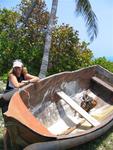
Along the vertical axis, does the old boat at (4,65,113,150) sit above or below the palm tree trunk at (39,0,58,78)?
below

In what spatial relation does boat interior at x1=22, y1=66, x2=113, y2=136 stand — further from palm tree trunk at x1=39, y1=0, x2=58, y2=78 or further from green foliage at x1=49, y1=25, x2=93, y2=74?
green foliage at x1=49, y1=25, x2=93, y2=74

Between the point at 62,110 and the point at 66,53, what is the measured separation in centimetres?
779

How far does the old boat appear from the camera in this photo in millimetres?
9430

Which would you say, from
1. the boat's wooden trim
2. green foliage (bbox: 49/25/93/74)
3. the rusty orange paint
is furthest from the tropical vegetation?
the rusty orange paint

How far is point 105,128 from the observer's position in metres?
10.8

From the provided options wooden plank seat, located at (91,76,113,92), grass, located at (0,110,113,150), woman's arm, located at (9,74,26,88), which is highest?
woman's arm, located at (9,74,26,88)

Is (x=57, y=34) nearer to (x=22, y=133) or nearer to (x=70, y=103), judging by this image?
(x=70, y=103)

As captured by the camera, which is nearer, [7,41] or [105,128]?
[105,128]

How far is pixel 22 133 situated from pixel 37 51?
1082 cm

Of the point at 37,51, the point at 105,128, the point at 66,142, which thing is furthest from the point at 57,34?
the point at 66,142

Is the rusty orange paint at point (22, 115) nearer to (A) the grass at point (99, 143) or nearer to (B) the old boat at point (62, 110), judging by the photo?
(B) the old boat at point (62, 110)

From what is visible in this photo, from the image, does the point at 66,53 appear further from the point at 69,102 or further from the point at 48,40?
the point at 69,102

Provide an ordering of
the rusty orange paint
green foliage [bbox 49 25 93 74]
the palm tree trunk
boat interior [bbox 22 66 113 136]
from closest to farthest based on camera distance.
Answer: the rusty orange paint
boat interior [bbox 22 66 113 136]
the palm tree trunk
green foliage [bbox 49 25 93 74]

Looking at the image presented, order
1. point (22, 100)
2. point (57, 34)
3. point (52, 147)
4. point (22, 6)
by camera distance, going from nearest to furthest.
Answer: point (52, 147)
point (22, 100)
point (57, 34)
point (22, 6)
